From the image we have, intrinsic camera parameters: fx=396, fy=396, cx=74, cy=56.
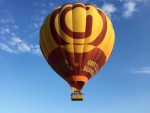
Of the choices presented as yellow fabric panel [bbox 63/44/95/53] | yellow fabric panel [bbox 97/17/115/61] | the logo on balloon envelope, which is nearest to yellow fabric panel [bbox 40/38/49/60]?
the logo on balloon envelope

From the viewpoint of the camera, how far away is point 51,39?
39469 millimetres

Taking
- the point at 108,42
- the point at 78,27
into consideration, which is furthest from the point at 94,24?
the point at 108,42

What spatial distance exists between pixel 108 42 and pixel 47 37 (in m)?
6.22

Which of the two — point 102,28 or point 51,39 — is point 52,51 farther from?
point 102,28

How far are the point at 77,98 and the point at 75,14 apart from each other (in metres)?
8.22

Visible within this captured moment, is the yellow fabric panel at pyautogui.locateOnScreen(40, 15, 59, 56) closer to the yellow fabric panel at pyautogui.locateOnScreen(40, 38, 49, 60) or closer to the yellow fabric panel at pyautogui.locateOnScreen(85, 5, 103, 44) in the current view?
the yellow fabric panel at pyautogui.locateOnScreen(40, 38, 49, 60)

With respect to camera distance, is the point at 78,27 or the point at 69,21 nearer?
the point at 78,27

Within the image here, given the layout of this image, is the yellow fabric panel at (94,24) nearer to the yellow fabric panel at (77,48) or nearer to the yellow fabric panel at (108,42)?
the yellow fabric panel at (77,48)

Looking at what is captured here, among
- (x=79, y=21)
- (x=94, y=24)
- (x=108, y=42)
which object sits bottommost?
(x=108, y=42)

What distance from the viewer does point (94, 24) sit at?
38.9m

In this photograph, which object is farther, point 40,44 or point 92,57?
point 40,44

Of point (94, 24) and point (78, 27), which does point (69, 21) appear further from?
point (94, 24)

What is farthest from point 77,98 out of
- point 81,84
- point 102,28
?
point 102,28

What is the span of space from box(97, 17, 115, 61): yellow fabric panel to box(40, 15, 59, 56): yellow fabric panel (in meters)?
4.57
